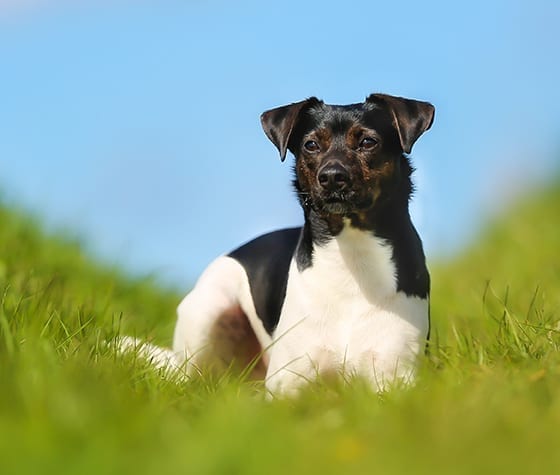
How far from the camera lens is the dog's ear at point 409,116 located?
5.00m

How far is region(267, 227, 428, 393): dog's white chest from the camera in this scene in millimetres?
5066

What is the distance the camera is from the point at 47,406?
332 centimetres

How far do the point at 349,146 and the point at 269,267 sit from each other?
121 centimetres

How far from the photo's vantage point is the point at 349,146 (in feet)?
16.2

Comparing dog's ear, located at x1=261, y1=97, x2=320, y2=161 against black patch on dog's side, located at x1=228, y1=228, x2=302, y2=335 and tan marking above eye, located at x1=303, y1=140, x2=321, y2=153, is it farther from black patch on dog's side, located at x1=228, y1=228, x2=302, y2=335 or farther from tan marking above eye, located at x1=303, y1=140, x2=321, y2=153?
black patch on dog's side, located at x1=228, y1=228, x2=302, y2=335

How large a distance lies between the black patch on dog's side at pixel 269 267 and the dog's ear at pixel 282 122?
819mm

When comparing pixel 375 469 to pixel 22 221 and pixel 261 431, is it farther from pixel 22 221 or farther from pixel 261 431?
pixel 22 221

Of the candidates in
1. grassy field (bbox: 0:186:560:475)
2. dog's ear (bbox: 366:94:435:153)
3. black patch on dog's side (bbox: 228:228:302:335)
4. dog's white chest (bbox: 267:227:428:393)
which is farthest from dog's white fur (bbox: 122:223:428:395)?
dog's ear (bbox: 366:94:435:153)

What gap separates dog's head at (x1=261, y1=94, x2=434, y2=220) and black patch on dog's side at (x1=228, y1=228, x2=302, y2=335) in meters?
0.72

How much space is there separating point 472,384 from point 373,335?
981 mm

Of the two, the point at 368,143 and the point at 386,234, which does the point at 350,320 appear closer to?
the point at 386,234

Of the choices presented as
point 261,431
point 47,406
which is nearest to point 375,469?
point 261,431

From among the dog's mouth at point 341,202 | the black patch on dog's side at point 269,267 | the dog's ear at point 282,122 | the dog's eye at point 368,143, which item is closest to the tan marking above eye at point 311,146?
the dog's ear at point 282,122

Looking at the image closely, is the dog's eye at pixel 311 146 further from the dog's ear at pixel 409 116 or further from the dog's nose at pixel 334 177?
the dog's ear at pixel 409 116
